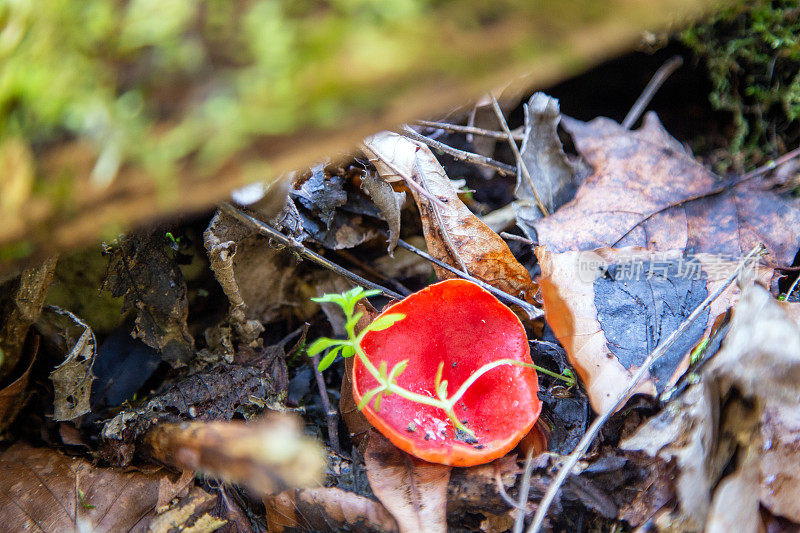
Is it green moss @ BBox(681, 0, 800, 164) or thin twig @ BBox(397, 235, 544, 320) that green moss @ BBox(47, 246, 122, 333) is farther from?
green moss @ BBox(681, 0, 800, 164)

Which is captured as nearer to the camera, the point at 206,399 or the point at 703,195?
the point at 206,399

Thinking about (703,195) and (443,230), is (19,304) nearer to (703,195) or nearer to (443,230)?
(443,230)

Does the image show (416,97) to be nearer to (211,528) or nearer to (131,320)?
(211,528)

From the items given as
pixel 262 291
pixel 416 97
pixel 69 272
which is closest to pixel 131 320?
pixel 69 272

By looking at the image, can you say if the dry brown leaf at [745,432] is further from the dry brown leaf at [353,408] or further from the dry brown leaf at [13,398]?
the dry brown leaf at [13,398]

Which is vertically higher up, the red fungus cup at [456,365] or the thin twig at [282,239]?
the thin twig at [282,239]

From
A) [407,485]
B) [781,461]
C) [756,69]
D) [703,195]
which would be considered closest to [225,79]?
[407,485]

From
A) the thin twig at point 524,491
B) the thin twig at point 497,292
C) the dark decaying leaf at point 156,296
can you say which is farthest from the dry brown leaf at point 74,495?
the thin twig at point 497,292
